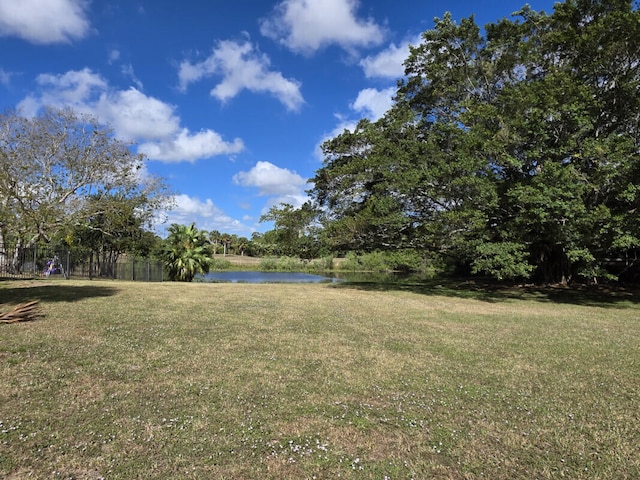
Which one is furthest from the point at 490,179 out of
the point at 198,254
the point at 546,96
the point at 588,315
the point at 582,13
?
the point at 198,254

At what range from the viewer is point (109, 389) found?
4.52 meters

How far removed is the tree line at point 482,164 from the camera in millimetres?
13875

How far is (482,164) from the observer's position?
1546 centimetres

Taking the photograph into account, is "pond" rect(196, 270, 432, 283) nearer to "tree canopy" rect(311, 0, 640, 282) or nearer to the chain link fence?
the chain link fence

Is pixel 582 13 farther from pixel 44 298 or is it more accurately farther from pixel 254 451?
pixel 44 298

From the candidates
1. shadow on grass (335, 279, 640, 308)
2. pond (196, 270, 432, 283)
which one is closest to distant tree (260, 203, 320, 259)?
shadow on grass (335, 279, 640, 308)

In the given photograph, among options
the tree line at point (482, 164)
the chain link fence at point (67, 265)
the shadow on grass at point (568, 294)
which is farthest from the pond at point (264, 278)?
the shadow on grass at point (568, 294)

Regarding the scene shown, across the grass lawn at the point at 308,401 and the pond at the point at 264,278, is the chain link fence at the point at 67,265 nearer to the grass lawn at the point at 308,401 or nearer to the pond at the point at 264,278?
the pond at the point at 264,278

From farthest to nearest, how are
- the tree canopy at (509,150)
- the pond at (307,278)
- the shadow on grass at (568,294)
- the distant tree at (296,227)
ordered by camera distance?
the pond at (307,278) < the distant tree at (296,227) < the shadow on grass at (568,294) < the tree canopy at (509,150)

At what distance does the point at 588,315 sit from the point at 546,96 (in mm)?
8090

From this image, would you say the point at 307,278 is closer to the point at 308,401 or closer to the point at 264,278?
the point at 264,278

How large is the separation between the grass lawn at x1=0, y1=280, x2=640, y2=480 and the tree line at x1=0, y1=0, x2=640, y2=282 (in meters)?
6.65

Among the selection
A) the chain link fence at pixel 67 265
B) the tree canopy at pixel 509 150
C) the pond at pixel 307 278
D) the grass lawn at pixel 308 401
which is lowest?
the grass lawn at pixel 308 401

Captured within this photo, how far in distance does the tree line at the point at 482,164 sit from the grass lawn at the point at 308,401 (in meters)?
6.65
